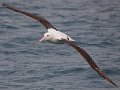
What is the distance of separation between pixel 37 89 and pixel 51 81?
0.71m

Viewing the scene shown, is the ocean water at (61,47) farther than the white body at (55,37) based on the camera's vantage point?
Yes

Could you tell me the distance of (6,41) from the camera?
1841cm

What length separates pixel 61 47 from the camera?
18.4m

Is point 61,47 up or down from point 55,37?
down

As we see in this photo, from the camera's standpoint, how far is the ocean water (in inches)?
615

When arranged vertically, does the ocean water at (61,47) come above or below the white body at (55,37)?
below

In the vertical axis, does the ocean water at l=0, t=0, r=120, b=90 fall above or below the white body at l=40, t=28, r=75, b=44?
below

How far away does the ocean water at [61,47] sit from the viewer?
51.2 ft

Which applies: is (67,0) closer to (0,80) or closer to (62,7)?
(62,7)

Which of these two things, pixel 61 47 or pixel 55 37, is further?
pixel 61 47

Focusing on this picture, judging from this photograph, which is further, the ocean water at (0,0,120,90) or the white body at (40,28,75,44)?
the ocean water at (0,0,120,90)

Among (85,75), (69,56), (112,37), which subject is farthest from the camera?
(112,37)

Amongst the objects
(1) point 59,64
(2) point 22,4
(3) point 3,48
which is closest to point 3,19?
(2) point 22,4

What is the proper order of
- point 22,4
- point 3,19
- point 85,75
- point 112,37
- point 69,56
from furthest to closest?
point 22,4
point 3,19
point 112,37
point 69,56
point 85,75
